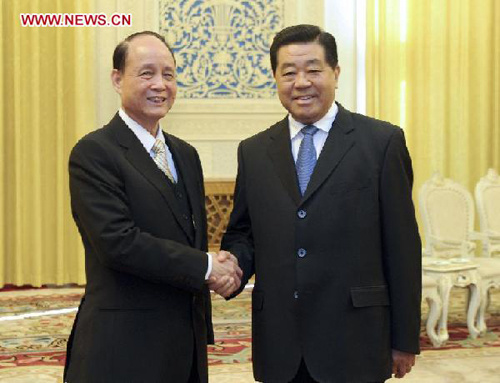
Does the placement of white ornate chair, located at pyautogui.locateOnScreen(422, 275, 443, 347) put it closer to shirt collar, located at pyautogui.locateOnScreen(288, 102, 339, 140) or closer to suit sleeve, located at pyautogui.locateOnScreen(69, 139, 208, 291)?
shirt collar, located at pyautogui.locateOnScreen(288, 102, 339, 140)

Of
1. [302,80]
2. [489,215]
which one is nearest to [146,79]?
[302,80]

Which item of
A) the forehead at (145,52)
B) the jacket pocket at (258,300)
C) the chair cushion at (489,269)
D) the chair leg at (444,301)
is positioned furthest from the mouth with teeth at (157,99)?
the chair cushion at (489,269)

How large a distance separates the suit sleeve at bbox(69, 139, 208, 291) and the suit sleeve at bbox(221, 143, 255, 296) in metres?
0.21

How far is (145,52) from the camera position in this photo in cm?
226

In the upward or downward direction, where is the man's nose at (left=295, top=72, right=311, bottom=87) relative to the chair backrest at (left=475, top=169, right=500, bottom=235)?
upward

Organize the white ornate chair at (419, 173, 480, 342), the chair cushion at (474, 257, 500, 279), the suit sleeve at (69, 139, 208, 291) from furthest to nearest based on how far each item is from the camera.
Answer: the white ornate chair at (419, 173, 480, 342), the chair cushion at (474, 257, 500, 279), the suit sleeve at (69, 139, 208, 291)

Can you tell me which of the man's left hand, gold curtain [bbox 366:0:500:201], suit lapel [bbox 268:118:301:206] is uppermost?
gold curtain [bbox 366:0:500:201]

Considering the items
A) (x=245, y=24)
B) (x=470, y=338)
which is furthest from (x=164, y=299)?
(x=245, y=24)

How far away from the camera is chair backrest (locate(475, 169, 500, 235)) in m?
6.38

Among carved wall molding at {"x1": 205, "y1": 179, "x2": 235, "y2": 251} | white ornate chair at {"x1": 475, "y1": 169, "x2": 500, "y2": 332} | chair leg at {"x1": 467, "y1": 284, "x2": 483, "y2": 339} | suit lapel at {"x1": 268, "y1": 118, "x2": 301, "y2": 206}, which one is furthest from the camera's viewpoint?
carved wall molding at {"x1": 205, "y1": 179, "x2": 235, "y2": 251}

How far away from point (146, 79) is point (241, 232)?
57 centimetres

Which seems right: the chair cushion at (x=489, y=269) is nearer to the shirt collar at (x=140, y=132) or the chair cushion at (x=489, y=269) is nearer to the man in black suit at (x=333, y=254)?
the man in black suit at (x=333, y=254)

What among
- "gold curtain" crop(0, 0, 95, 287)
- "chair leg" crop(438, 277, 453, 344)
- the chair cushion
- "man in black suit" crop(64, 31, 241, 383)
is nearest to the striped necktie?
"man in black suit" crop(64, 31, 241, 383)

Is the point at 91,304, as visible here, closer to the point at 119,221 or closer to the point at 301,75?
A: the point at 119,221
